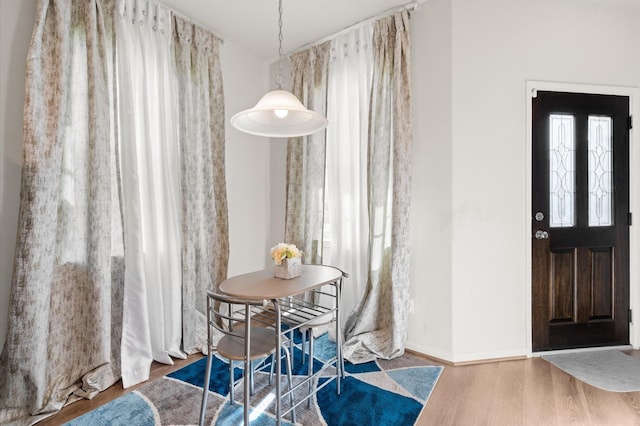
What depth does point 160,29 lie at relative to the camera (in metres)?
2.65

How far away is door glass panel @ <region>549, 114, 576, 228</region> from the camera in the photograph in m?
2.75

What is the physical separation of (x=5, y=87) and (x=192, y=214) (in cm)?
138

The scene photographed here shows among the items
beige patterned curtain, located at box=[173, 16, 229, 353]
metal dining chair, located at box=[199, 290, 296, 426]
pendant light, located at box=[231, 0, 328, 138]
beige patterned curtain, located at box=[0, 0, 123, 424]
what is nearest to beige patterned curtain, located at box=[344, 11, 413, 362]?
pendant light, located at box=[231, 0, 328, 138]

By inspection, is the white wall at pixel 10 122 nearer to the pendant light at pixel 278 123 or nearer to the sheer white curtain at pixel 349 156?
the pendant light at pixel 278 123

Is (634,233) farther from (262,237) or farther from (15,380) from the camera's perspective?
(15,380)

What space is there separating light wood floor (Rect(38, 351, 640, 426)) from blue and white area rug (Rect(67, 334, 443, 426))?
10 cm

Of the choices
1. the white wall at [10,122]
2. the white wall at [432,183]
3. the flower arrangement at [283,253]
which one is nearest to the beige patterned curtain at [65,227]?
the white wall at [10,122]

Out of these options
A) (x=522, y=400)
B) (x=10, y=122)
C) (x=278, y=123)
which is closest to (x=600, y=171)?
(x=522, y=400)

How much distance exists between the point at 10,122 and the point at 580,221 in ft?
13.6

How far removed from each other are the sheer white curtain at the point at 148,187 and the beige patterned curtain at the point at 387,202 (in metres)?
1.51

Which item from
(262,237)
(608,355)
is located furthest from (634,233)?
(262,237)

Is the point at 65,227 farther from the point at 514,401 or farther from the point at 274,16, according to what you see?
the point at 514,401

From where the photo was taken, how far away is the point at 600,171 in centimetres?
283

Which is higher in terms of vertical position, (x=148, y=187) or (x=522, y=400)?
(x=148, y=187)
